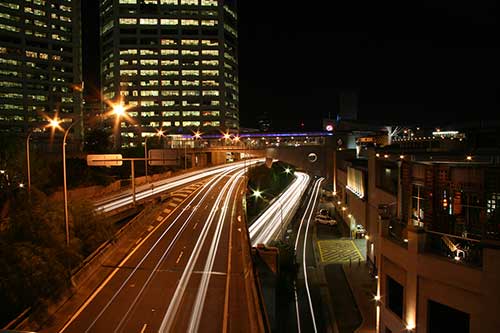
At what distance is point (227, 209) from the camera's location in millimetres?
39781

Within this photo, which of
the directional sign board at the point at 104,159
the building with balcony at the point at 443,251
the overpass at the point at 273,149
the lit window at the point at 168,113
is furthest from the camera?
the lit window at the point at 168,113

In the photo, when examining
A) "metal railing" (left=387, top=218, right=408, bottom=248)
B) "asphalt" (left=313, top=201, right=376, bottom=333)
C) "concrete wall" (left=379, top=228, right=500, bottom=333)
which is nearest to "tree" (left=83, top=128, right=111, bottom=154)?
"asphalt" (left=313, top=201, right=376, bottom=333)

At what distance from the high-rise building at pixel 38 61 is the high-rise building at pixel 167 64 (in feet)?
32.6

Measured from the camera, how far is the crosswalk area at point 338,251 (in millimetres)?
33469

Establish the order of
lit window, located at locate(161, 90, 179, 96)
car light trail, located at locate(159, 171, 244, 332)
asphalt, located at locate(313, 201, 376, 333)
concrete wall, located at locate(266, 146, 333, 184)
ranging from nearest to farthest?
1. car light trail, located at locate(159, 171, 244, 332)
2. asphalt, located at locate(313, 201, 376, 333)
3. concrete wall, located at locate(266, 146, 333, 184)
4. lit window, located at locate(161, 90, 179, 96)

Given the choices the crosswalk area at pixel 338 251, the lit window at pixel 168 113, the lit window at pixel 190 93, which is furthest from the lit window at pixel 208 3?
the crosswalk area at pixel 338 251

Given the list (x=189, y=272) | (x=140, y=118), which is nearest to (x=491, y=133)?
(x=189, y=272)

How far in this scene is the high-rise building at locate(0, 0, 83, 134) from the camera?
96375mm

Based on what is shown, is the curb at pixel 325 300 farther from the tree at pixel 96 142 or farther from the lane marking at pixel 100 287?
the tree at pixel 96 142

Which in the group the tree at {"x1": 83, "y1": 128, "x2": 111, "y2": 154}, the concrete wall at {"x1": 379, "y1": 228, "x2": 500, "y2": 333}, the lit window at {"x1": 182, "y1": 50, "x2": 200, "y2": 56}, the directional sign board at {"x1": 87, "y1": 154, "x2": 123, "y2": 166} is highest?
the lit window at {"x1": 182, "y1": 50, "x2": 200, "y2": 56}

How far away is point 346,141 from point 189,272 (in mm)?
60528

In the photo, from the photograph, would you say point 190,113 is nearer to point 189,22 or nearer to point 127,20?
point 189,22

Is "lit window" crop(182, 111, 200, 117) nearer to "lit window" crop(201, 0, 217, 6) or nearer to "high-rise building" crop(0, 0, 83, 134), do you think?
"high-rise building" crop(0, 0, 83, 134)

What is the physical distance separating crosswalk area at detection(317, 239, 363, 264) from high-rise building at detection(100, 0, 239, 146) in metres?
74.3
